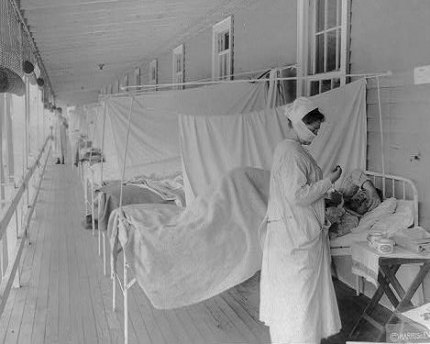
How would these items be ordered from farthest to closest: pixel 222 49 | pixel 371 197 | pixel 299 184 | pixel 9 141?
pixel 222 49, pixel 9 141, pixel 371 197, pixel 299 184

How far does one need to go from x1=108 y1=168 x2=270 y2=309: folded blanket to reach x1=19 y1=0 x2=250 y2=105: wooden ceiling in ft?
8.76

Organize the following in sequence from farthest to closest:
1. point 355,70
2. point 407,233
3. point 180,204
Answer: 1. point 180,204
2. point 355,70
3. point 407,233

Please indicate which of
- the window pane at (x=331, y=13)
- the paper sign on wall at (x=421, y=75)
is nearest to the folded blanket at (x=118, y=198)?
the window pane at (x=331, y=13)

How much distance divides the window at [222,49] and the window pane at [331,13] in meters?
2.33

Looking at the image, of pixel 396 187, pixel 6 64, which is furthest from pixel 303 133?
pixel 6 64

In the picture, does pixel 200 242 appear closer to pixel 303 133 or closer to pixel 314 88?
pixel 303 133

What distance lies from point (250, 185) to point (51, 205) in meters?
6.23

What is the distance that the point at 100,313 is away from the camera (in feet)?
12.8

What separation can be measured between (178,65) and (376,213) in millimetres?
7049

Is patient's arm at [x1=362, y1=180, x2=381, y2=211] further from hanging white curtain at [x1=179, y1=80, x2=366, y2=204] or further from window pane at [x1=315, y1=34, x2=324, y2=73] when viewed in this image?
window pane at [x1=315, y1=34, x2=324, y2=73]

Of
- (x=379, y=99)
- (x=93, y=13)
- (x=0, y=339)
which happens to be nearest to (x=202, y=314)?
(x=0, y=339)

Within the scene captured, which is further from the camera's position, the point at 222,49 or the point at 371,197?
the point at 222,49

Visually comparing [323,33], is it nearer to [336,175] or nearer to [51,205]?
[336,175]

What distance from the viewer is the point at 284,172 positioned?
9.33 feet
